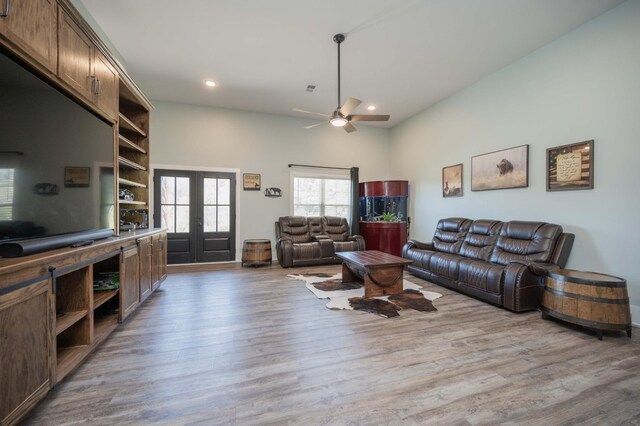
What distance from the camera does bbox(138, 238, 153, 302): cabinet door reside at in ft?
9.70

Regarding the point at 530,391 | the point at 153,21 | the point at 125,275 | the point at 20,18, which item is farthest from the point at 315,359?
the point at 153,21

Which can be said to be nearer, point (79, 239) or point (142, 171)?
point (79, 239)

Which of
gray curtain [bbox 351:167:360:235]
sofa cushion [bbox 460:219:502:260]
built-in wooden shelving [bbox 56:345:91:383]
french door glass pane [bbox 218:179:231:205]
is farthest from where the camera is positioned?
gray curtain [bbox 351:167:360:235]

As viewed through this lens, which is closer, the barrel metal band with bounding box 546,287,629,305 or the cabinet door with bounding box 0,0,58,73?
the cabinet door with bounding box 0,0,58,73

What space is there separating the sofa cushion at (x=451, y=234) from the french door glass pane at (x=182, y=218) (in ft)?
16.5

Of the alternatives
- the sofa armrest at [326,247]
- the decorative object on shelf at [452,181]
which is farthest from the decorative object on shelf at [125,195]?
the decorative object on shelf at [452,181]

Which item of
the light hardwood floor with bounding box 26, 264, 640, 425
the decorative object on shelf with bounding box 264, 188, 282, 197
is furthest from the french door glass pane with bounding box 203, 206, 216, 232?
the light hardwood floor with bounding box 26, 264, 640, 425

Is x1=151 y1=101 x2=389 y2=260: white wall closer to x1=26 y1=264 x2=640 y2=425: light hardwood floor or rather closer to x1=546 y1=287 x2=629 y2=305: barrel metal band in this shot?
x1=26 y1=264 x2=640 y2=425: light hardwood floor

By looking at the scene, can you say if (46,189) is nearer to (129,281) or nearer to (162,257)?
(129,281)

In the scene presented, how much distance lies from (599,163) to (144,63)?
6.25 meters

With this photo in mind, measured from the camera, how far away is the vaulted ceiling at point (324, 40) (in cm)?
291

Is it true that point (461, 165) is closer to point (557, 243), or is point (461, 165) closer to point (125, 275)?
point (557, 243)

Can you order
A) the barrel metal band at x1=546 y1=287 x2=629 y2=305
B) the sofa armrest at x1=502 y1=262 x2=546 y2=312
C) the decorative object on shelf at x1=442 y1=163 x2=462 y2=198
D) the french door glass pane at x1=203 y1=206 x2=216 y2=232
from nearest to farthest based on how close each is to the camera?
1. the barrel metal band at x1=546 y1=287 x2=629 y2=305
2. the sofa armrest at x1=502 y1=262 x2=546 y2=312
3. the decorative object on shelf at x1=442 y1=163 x2=462 y2=198
4. the french door glass pane at x1=203 y1=206 x2=216 y2=232

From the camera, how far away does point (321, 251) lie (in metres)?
5.51
